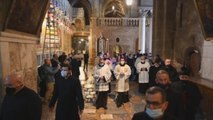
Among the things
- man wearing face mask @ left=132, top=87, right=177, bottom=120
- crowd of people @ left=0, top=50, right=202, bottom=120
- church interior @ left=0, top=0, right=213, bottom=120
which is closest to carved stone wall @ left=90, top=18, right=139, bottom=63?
church interior @ left=0, top=0, right=213, bottom=120

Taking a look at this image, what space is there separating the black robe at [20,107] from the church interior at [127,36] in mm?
1415

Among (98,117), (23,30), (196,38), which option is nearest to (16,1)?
(23,30)

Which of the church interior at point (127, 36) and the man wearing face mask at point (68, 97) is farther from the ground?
the church interior at point (127, 36)

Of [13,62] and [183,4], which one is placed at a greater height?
[183,4]

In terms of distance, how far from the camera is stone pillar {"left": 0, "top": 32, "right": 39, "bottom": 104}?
5.06 metres

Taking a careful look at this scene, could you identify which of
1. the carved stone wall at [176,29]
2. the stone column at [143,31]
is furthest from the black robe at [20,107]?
the stone column at [143,31]

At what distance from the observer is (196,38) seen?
1023 centimetres

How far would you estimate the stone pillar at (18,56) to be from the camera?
506 cm

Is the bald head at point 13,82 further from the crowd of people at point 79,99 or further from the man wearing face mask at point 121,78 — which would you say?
the man wearing face mask at point 121,78

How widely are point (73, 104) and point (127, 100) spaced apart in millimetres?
5203

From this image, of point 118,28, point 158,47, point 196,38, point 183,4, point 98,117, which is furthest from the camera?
point 118,28

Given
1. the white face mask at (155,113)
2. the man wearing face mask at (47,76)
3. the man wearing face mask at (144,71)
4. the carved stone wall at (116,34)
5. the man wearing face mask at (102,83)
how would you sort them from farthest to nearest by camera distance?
1. the carved stone wall at (116,34)
2. the man wearing face mask at (144,71)
3. the man wearing face mask at (47,76)
4. the man wearing face mask at (102,83)
5. the white face mask at (155,113)

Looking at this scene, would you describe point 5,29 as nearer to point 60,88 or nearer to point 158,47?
point 60,88

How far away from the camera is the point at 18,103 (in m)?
3.67
